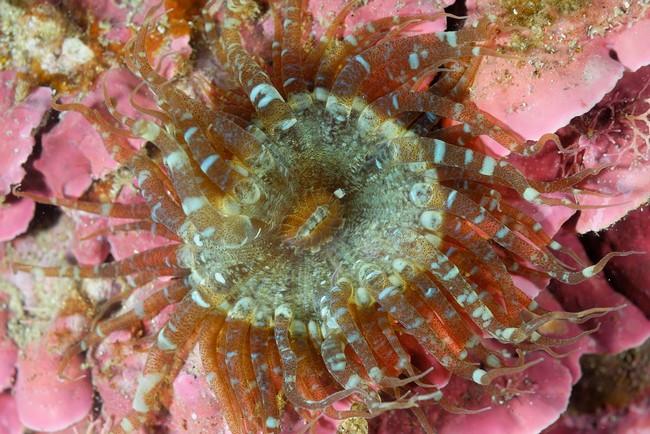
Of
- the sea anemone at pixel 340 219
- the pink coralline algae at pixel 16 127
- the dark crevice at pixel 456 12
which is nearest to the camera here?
the sea anemone at pixel 340 219

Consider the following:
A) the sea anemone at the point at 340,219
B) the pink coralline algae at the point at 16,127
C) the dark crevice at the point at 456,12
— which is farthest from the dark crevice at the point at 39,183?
the dark crevice at the point at 456,12

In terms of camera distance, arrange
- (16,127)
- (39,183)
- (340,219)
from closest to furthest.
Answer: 1. (340,219)
2. (16,127)
3. (39,183)

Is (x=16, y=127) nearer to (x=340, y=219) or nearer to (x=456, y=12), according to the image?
(x=340, y=219)

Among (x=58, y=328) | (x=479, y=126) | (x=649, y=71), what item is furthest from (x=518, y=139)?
(x=58, y=328)

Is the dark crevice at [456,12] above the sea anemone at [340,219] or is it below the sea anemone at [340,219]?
above

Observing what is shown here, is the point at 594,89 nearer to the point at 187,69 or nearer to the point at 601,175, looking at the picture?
the point at 601,175

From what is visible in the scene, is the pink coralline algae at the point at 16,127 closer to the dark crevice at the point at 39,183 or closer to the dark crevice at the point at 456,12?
the dark crevice at the point at 39,183

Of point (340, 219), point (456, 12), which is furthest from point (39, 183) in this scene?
point (456, 12)

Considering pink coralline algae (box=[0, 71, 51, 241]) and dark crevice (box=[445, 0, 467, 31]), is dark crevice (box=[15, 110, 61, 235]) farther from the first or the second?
dark crevice (box=[445, 0, 467, 31])
